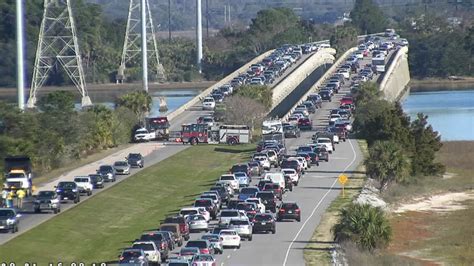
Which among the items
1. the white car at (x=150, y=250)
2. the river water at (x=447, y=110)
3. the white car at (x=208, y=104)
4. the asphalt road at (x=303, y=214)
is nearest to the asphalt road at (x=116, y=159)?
the white car at (x=208, y=104)

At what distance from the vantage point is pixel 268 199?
6681cm

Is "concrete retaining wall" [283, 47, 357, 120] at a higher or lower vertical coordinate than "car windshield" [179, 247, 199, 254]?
lower

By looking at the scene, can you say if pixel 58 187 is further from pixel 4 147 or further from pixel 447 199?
pixel 447 199

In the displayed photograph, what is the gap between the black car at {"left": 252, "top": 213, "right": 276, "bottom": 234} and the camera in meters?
59.4

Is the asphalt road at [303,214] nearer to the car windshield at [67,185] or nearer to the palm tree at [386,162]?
the palm tree at [386,162]

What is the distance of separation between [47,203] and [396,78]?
359ft

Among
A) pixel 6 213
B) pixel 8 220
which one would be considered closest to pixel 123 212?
pixel 6 213

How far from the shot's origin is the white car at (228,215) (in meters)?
59.2

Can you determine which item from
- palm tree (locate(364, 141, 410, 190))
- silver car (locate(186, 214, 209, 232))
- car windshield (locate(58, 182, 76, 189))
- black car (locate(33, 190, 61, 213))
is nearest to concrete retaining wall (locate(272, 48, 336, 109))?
palm tree (locate(364, 141, 410, 190))

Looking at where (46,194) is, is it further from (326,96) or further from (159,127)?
(326,96)

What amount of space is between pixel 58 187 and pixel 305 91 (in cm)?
8013

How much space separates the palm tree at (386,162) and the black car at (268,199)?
11188mm

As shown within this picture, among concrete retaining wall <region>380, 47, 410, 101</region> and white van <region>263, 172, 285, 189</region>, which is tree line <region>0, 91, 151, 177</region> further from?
concrete retaining wall <region>380, 47, 410, 101</region>

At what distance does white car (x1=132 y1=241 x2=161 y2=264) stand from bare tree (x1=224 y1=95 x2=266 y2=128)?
56.2 m
